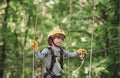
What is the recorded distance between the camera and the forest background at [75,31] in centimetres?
1034

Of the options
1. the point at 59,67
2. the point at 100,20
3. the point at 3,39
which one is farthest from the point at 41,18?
the point at 59,67

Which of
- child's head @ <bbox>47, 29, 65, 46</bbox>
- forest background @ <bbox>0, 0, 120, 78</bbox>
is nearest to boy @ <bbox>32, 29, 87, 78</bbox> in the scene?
child's head @ <bbox>47, 29, 65, 46</bbox>

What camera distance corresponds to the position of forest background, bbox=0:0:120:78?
33.9 feet

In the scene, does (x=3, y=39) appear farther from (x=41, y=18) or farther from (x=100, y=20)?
(x=100, y=20)

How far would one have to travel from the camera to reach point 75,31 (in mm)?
10922

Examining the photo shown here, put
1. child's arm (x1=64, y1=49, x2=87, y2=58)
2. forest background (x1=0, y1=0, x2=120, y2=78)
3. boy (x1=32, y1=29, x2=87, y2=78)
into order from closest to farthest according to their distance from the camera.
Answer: boy (x1=32, y1=29, x2=87, y2=78) < child's arm (x1=64, y1=49, x2=87, y2=58) < forest background (x1=0, y1=0, x2=120, y2=78)

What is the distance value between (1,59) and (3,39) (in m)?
0.55

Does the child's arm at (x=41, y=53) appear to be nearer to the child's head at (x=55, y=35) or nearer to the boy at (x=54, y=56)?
the boy at (x=54, y=56)

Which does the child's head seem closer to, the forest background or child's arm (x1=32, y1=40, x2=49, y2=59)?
child's arm (x1=32, y1=40, x2=49, y2=59)

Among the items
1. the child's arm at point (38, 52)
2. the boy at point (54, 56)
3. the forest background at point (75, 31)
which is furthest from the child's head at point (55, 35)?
the forest background at point (75, 31)

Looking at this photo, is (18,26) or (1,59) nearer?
(1,59)

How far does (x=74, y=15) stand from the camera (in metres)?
11.0

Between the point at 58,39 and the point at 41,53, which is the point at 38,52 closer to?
the point at 41,53

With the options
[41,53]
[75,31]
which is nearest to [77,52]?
[41,53]
